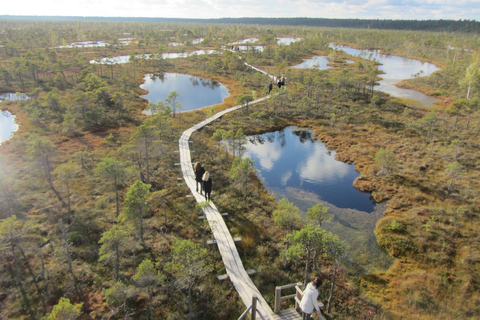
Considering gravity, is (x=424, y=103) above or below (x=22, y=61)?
below

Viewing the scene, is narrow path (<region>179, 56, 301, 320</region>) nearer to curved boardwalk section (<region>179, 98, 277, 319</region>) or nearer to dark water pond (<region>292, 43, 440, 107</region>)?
curved boardwalk section (<region>179, 98, 277, 319</region>)

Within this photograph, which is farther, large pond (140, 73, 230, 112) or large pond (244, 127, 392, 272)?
large pond (140, 73, 230, 112)

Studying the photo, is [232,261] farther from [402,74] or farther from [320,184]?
[402,74]

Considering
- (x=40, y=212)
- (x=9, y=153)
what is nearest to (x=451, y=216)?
(x=40, y=212)

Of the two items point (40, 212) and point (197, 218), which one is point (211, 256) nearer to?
point (197, 218)

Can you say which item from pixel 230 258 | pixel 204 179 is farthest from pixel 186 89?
pixel 230 258

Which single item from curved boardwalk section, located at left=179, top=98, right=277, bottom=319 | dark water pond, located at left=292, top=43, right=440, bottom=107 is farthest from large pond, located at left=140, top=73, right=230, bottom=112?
curved boardwalk section, located at left=179, top=98, right=277, bottom=319
